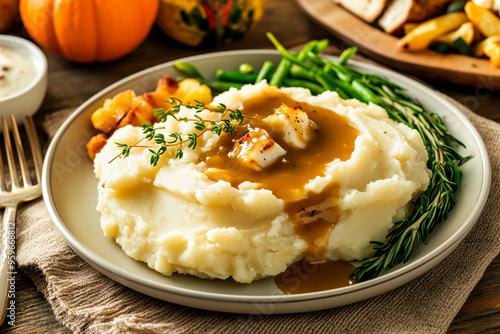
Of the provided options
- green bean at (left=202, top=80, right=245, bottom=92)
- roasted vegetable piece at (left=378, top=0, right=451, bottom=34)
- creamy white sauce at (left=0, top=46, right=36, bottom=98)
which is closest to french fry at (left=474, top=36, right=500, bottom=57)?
roasted vegetable piece at (left=378, top=0, right=451, bottom=34)

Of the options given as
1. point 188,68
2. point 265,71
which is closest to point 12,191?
point 188,68

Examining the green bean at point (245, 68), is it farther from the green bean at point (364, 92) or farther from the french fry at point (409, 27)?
the french fry at point (409, 27)

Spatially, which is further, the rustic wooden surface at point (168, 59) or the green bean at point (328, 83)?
the green bean at point (328, 83)

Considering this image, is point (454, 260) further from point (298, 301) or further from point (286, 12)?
point (286, 12)

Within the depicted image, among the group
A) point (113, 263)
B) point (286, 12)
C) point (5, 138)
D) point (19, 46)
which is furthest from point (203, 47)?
point (113, 263)

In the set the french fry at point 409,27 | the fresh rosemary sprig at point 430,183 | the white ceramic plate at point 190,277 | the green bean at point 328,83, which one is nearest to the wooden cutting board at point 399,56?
the french fry at point 409,27

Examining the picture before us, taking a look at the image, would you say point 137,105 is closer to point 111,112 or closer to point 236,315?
point 111,112
